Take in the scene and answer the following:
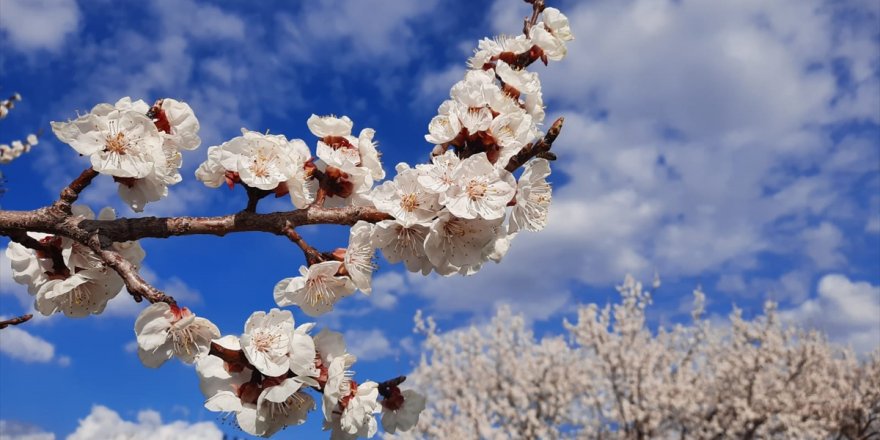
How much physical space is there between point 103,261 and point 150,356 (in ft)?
1.00

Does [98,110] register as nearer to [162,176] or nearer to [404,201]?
[162,176]

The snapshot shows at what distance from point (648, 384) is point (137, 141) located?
15.3 meters

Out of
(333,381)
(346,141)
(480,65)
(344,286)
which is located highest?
(480,65)

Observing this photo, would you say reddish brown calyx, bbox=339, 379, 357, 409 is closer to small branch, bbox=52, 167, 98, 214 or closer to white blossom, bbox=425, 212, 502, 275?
white blossom, bbox=425, 212, 502, 275

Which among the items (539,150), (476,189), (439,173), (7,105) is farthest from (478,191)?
(7,105)

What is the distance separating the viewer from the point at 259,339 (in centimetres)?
185

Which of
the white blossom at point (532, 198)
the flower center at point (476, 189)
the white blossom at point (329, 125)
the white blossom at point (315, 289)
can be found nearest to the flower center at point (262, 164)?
the white blossom at point (329, 125)

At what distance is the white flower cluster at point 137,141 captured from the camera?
211cm

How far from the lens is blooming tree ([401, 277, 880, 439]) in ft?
51.1

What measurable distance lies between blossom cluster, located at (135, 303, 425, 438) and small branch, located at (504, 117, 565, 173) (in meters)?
0.74

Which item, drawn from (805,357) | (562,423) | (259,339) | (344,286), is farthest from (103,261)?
(805,357)

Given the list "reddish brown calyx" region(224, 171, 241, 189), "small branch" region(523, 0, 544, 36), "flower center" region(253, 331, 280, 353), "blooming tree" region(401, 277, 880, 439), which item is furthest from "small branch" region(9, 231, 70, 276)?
"blooming tree" region(401, 277, 880, 439)

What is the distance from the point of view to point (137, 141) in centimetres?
214

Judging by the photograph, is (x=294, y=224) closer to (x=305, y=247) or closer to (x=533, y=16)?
(x=305, y=247)
